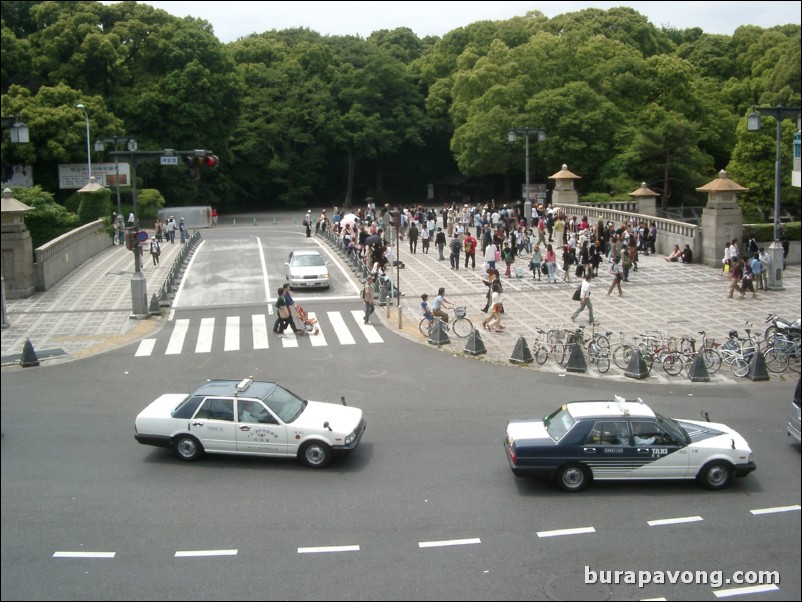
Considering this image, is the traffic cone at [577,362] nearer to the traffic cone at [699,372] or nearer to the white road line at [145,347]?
the traffic cone at [699,372]

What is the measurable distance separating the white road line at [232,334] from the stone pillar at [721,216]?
66.3ft

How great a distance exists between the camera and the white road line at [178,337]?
981 inches

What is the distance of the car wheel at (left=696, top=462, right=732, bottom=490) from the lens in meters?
13.9

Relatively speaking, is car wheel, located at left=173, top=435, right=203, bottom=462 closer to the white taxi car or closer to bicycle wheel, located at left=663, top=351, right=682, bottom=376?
the white taxi car

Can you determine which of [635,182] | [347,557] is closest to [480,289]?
[347,557]

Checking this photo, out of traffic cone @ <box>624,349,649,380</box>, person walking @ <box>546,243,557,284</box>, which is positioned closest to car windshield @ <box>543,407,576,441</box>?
traffic cone @ <box>624,349,649,380</box>

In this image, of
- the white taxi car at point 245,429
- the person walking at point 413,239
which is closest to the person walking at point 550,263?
the person walking at point 413,239

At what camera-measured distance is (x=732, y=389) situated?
20.5m

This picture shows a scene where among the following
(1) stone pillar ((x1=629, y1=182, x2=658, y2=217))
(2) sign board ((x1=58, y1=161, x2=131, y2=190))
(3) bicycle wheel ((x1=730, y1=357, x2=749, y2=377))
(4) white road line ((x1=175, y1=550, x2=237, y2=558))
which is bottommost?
(4) white road line ((x1=175, y1=550, x2=237, y2=558))

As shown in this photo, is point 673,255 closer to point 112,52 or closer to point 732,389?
point 732,389

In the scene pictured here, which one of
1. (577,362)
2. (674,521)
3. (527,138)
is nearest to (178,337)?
(577,362)

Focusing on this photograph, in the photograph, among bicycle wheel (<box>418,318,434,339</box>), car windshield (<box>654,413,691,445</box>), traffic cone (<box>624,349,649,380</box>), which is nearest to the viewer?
car windshield (<box>654,413,691,445</box>)

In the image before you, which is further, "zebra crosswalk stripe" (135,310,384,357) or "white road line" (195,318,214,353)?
"zebra crosswalk stripe" (135,310,384,357)

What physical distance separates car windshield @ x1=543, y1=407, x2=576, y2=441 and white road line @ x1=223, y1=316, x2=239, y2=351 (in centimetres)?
1229
